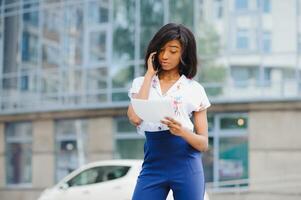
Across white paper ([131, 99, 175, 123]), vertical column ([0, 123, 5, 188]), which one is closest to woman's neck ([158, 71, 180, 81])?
white paper ([131, 99, 175, 123])

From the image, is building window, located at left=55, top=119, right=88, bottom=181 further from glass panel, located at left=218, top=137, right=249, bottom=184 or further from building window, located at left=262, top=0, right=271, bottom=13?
building window, located at left=262, top=0, right=271, bottom=13

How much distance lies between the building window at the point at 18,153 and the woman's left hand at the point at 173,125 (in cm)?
1920

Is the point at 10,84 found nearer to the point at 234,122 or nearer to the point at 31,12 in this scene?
the point at 31,12

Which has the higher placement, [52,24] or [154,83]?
[52,24]

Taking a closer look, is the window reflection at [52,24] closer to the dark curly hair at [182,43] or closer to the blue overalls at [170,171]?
the dark curly hair at [182,43]

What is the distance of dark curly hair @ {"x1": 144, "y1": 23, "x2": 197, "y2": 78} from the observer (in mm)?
3229

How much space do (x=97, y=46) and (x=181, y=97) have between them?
17.9 meters

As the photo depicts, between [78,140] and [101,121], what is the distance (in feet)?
3.63

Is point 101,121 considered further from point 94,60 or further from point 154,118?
point 154,118

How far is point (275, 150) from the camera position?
17344mm

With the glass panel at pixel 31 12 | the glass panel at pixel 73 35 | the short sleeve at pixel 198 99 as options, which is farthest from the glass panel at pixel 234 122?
the short sleeve at pixel 198 99

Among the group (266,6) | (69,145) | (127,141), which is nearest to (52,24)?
(69,145)

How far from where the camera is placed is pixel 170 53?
10.6 feet

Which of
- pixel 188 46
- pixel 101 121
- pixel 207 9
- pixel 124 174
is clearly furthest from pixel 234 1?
pixel 188 46
